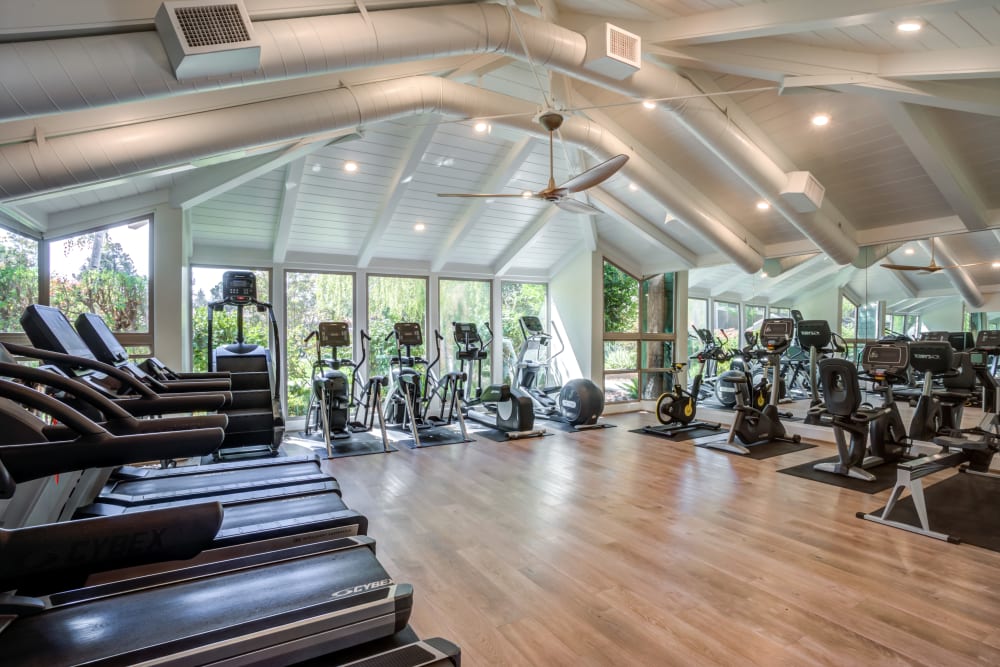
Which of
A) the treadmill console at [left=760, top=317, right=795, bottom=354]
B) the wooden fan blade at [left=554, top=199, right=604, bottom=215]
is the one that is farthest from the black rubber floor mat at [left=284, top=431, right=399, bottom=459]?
the treadmill console at [left=760, top=317, right=795, bottom=354]

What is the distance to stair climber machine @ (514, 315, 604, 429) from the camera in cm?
709

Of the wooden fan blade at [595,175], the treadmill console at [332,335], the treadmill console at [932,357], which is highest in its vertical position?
the wooden fan blade at [595,175]

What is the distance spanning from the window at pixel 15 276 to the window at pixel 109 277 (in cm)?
20

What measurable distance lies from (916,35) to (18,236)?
21.9 ft

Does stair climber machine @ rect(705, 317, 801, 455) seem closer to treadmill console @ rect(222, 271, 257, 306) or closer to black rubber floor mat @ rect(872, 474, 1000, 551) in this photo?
black rubber floor mat @ rect(872, 474, 1000, 551)

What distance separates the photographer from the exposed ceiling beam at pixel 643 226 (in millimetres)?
6912

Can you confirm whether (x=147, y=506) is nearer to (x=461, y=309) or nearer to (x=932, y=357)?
(x=932, y=357)

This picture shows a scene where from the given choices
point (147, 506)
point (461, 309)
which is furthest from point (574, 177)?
point (461, 309)

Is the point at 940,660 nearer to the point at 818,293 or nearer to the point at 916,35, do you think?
the point at 916,35

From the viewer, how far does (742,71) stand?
12.4 feet

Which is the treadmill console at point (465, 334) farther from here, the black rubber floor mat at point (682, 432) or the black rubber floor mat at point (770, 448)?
the black rubber floor mat at point (770, 448)

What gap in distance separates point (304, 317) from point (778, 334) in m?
6.17

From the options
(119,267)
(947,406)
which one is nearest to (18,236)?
(119,267)

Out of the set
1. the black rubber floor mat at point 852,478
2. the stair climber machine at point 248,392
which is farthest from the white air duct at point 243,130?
the black rubber floor mat at point 852,478
